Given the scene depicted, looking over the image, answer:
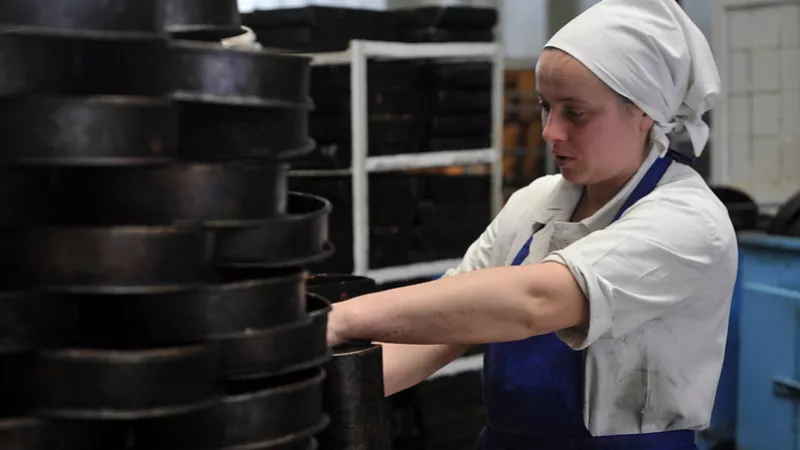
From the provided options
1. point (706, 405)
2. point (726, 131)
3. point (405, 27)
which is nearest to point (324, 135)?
point (405, 27)

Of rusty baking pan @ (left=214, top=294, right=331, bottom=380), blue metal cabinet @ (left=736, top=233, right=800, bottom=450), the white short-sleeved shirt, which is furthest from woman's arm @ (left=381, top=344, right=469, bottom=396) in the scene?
blue metal cabinet @ (left=736, top=233, right=800, bottom=450)

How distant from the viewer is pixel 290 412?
82cm

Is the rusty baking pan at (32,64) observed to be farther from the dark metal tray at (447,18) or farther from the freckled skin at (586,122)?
the dark metal tray at (447,18)

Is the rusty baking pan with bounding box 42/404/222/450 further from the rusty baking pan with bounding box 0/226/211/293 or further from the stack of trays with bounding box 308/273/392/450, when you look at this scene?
the stack of trays with bounding box 308/273/392/450

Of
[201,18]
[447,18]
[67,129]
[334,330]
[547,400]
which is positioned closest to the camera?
[67,129]

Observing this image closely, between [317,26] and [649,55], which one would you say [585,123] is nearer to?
[649,55]

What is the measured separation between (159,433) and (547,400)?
34.8 inches

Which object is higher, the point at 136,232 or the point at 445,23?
the point at 445,23

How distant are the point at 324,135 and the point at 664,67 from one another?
6.19ft

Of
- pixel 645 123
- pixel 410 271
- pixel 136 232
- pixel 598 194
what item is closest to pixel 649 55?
pixel 645 123

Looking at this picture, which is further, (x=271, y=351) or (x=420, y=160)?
(x=420, y=160)

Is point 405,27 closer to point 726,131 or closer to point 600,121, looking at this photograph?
point 726,131

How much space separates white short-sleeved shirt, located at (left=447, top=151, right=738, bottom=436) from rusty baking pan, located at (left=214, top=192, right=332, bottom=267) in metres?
0.53

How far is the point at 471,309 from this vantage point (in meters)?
1.23
